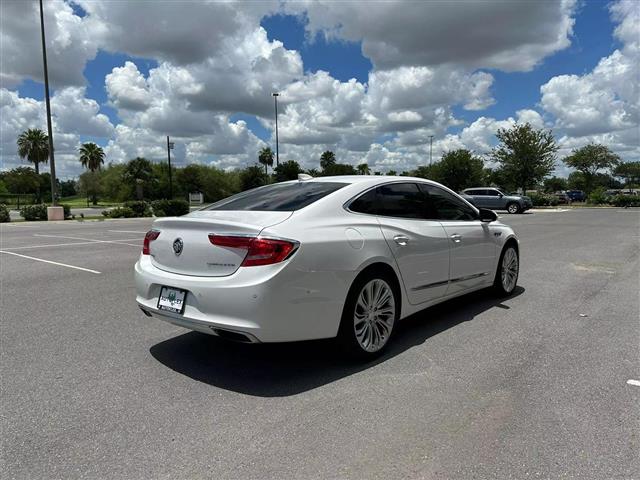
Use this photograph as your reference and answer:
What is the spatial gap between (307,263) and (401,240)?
1.20 metres

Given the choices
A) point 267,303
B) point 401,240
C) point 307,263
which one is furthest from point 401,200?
point 267,303

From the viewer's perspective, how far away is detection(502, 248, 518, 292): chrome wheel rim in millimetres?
6375

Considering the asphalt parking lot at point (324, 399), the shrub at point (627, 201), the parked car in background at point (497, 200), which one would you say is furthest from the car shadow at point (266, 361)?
the shrub at point (627, 201)

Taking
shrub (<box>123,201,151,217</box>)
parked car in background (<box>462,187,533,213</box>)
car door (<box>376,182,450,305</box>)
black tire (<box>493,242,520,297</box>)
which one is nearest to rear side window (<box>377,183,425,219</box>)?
car door (<box>376,182,450,305</box>)

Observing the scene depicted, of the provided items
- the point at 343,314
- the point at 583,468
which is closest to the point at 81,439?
the point at 343,314

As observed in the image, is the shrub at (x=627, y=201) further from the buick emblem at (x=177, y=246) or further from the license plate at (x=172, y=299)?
the license plate at (x=172, y=299)

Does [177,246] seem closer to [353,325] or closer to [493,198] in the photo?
[353,325]

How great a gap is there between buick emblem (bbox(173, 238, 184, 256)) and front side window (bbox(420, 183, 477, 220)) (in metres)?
2.55

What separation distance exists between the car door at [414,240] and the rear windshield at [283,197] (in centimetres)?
53

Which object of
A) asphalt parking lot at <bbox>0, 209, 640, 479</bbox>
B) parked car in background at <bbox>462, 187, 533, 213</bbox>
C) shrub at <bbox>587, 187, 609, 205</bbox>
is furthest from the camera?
shrub at <bbox>587, 187, 609, 205</bbox>

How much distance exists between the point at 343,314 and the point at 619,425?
1.97m

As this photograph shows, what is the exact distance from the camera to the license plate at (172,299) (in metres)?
3.75

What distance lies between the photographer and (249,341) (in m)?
3.46

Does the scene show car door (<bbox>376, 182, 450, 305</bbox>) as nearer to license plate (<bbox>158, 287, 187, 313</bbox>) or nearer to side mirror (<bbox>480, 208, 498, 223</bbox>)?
side mirror (<bbox>480, 208, 498, 223</bbox>)
